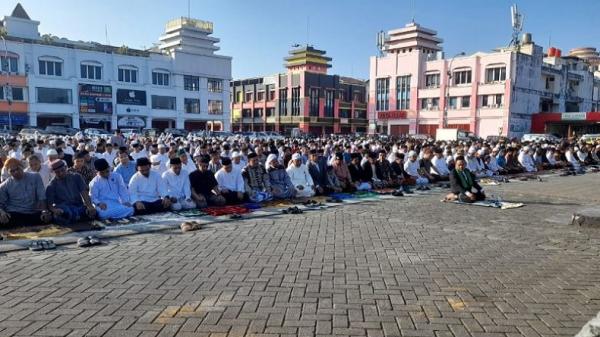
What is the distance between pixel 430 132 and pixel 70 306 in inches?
2351

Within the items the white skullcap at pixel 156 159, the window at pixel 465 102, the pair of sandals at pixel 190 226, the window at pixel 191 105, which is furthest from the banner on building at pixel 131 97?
the pair of sandals at pixel 190 226

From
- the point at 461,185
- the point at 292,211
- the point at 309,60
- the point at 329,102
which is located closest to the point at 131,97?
the point at 329,102

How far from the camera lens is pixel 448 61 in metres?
58.6

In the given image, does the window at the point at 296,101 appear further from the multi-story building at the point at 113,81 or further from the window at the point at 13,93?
the window at the point at 13,93

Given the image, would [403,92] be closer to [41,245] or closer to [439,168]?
[439,168]

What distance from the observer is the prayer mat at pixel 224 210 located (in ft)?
29.4

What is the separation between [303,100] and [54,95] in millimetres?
32966

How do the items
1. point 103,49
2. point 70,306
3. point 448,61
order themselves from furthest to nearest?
point 448,61 → point 103,49 → point 70,306

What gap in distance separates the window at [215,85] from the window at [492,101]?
3549 cm

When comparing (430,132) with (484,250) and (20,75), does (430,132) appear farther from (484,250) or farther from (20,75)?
(484,250)

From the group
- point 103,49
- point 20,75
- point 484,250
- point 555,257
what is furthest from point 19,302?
point 103,49

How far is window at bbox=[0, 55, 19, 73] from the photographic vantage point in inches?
1858

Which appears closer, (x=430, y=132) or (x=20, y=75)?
(x=20, y=75)

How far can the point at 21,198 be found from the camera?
7383mm
